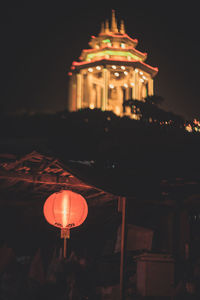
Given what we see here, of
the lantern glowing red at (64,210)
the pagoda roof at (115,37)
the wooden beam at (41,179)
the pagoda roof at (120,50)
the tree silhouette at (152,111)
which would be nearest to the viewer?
the wooden beam at (41,179)

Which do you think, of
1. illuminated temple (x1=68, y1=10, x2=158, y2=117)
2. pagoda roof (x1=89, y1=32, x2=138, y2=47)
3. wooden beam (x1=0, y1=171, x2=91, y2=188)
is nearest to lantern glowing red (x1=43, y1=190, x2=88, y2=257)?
wooden beam (x1=0, y1=171, x2=91, y2=188)

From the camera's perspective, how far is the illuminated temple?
3102cm

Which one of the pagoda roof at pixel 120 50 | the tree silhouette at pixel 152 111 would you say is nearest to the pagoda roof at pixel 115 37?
the pagoda roof at pixel 120 50

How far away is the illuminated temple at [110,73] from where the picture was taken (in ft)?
102

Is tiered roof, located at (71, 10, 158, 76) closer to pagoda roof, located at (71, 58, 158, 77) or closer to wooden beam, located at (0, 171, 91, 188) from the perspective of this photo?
pagoda roof, located at (71, 58, 158, 77)

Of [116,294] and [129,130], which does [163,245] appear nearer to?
[116,294]

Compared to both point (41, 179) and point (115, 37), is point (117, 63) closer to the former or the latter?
point (115, 37)

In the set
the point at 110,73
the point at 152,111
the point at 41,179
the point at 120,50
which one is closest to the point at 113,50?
the point at 120,50

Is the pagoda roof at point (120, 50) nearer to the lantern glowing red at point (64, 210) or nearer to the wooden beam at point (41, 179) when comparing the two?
the wooden beam at point (41, 179)

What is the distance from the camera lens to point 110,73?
105 feet

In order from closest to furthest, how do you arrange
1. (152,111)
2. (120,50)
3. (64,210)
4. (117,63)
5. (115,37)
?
(64,210)
(152,111)
(117,63)
(120,50)
(115,37)

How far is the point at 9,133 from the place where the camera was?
2761 centimetres

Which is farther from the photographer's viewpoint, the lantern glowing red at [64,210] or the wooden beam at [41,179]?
the lantern glowing red at [64,210]

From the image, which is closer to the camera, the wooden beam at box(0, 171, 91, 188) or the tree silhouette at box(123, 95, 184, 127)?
the wooden beam at box(0, 171, 91, 188)
